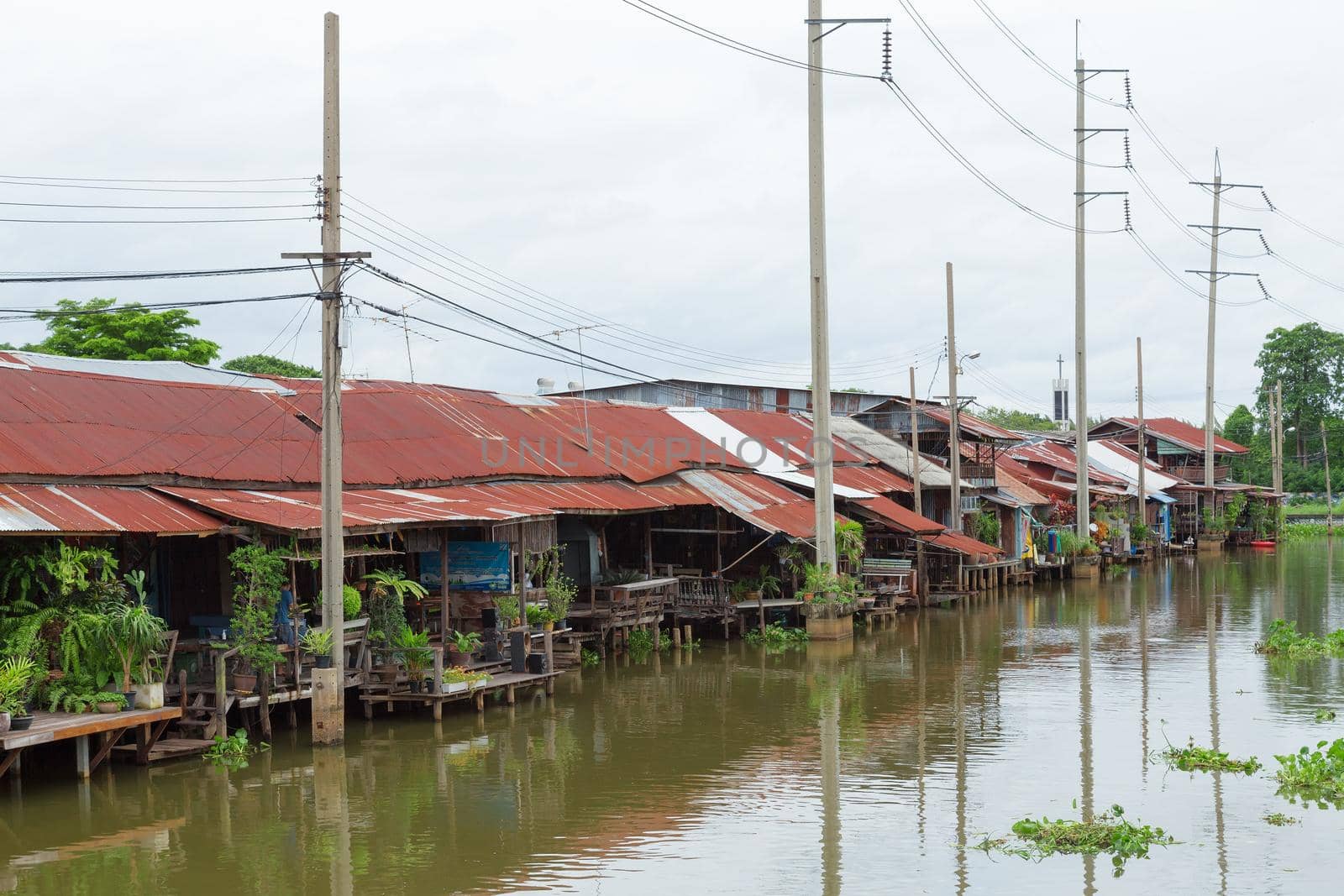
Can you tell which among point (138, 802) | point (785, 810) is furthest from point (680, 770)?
point (138, 802)

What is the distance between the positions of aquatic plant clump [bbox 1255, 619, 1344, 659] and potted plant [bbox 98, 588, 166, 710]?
20.1 m

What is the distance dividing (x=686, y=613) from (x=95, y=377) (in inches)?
516

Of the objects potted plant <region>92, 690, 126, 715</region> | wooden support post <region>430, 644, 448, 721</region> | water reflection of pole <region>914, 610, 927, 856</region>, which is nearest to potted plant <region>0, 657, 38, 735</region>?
potted plant <region>92, 690, 126, 715</region>

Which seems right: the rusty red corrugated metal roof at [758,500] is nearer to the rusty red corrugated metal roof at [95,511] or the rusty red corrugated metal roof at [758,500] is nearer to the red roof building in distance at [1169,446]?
the rusty red corrugated metal roof at [95,511]

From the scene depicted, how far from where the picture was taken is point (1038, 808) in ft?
46.6

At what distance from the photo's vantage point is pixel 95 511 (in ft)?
56.2

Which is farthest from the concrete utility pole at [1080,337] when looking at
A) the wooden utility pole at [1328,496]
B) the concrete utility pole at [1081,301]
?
the wooden utility pole at [1328,496]

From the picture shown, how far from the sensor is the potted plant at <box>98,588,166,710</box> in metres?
15.9

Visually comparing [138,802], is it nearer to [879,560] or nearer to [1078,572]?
[879,560]

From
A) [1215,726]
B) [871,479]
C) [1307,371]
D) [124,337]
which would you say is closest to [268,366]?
[124,337]

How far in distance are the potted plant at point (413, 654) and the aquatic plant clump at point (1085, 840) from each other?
9.66 m

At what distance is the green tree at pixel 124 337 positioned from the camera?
139 ft

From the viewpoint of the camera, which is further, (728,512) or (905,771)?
(728,512)

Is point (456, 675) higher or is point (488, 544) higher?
point (488, 544)
